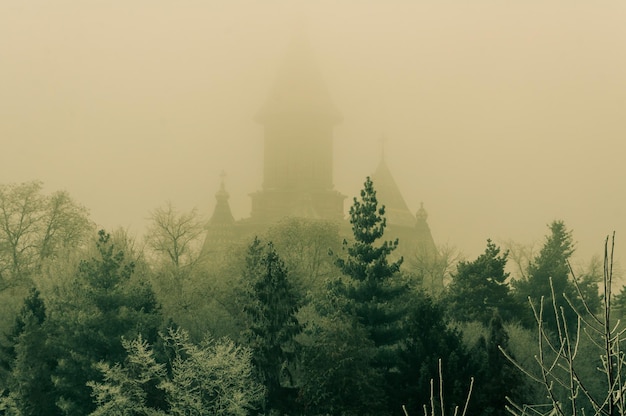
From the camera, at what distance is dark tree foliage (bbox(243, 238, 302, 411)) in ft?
113

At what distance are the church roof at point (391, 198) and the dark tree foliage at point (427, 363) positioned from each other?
62.3 metres

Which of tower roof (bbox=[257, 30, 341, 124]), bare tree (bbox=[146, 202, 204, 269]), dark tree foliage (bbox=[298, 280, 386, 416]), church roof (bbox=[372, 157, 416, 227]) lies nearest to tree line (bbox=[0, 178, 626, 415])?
dark tree foliage (bbox=[298, 280, 386, 416])

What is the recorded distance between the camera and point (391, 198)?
101562mm

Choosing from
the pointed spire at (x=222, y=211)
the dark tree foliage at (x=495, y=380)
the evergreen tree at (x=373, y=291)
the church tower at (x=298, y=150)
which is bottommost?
the dark tree foliage at (x=495, y=380)

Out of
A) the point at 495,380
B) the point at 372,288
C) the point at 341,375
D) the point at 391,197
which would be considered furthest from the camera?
the point at 391,197

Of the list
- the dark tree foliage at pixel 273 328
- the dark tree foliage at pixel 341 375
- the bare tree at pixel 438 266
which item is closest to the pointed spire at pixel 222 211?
the bare tree at pixel 438 266

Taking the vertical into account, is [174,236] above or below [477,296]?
above

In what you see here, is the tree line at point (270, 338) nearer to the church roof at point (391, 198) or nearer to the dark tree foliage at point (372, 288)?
the dark tree foliage at point (372, 288)

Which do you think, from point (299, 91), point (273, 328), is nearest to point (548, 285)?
point (273, 328)

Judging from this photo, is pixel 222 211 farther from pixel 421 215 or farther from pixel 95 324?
pixel 95 324

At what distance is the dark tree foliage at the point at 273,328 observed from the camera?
34406mm

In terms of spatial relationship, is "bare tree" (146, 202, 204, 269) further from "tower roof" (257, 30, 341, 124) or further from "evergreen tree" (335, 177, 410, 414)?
"tower roof" (257, 30, 341, 124)

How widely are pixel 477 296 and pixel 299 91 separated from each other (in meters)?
63.2

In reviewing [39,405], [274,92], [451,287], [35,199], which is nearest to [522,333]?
[451,287]
